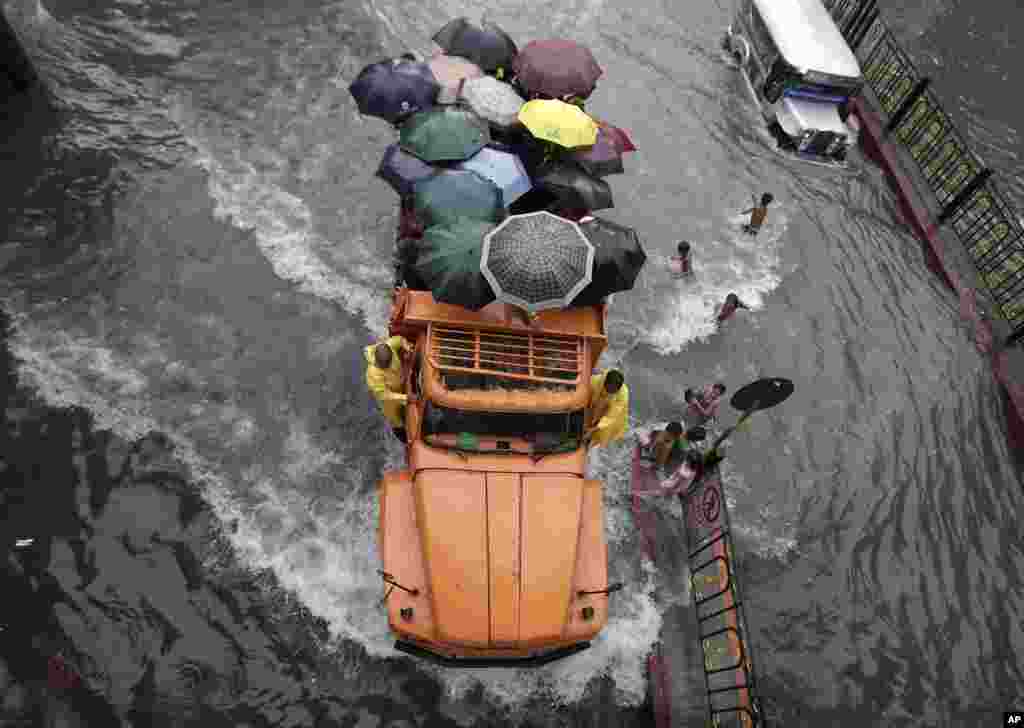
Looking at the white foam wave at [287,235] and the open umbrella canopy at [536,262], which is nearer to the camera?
the open umbrella canopy at [536,262]

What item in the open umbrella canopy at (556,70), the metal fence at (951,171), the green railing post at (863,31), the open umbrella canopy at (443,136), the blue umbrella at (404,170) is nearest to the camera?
the blue umbrella at (404,170)

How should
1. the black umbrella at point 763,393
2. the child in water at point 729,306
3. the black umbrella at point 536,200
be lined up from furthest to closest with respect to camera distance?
the child in water at point 729,306
the black umbrella at point 536,200
the black umbrella at point 763,393

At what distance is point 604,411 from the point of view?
25.7 ft

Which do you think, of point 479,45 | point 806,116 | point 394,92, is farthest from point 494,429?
point 806,116

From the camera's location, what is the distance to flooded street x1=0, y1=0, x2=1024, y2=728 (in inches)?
300

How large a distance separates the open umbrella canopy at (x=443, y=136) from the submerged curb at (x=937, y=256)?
967 cm

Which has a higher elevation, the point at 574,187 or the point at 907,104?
the point at 907,104

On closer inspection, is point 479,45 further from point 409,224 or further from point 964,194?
point 964,194

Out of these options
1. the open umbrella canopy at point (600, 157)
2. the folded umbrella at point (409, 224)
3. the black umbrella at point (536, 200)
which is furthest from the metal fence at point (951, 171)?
the folded umbrella at point (409, 224)

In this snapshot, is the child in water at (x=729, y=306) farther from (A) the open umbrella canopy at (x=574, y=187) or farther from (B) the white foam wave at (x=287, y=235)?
(B) the white foam wave at (x=287, y=235)

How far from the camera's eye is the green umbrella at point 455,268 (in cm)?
741

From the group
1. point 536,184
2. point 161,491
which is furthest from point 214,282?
point 536,184

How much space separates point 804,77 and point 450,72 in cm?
819

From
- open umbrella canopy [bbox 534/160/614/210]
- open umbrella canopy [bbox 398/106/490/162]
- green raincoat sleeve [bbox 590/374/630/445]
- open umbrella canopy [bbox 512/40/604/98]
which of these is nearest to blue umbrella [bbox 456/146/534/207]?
open umbrella canopy [bbox 398/106/490/162]
